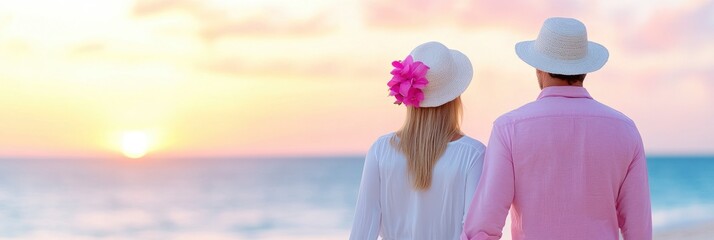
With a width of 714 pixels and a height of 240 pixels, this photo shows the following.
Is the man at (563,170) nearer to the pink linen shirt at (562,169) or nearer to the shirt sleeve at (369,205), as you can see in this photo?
the pink linen shirt at (562,169)

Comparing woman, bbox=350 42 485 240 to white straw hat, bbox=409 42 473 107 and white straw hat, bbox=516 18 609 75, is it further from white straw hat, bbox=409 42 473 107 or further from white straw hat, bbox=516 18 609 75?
white straw hat, bbox=516 18 609 75

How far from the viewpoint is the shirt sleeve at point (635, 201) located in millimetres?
3053

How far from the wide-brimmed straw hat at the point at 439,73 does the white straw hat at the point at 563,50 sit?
25 cm

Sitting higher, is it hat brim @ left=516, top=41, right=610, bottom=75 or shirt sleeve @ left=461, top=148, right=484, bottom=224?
hat brim @ left=516, top=41, right=610, bottom=75

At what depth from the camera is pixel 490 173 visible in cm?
304

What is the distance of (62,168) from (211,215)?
82.8 ft

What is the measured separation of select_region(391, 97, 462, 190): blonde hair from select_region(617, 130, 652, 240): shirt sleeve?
1.96 feet

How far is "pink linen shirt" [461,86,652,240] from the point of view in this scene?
302 centimetres

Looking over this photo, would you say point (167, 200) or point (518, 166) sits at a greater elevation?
point (167, 200)

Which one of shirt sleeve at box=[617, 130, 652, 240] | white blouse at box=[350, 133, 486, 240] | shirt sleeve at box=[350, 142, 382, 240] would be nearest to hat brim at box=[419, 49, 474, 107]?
white blouse at box=[350, 133, 486, 240]

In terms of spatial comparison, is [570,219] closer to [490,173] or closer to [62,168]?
[490,173]

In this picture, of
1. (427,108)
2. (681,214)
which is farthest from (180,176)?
(427,108)

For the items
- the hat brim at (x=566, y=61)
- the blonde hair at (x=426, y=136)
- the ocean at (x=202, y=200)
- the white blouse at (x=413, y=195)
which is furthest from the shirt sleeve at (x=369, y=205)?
the ocean at (x=202, y=200)

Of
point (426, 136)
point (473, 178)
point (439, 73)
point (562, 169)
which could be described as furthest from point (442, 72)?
point (562, 169)
